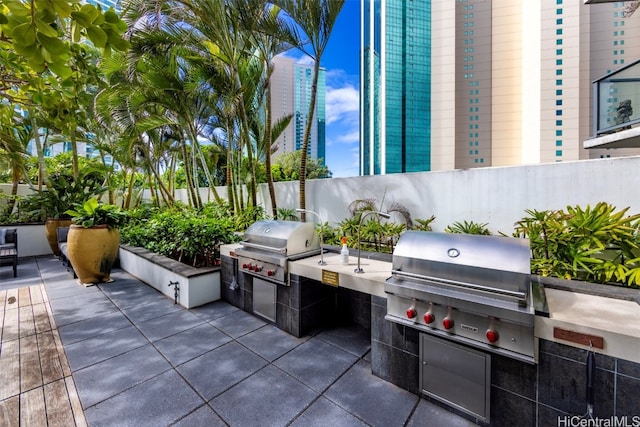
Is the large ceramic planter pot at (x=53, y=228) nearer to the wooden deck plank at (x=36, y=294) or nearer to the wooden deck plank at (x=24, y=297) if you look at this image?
the wooden deck plank at (x=36, y=294)

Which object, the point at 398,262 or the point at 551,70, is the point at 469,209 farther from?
the point at 551,70

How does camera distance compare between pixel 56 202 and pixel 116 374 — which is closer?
pixel 116 374

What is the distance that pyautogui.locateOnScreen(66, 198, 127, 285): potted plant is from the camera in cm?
427

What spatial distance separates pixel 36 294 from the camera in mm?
4070

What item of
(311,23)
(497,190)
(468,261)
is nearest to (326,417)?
(468,261)

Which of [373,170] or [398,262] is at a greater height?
[373,170]

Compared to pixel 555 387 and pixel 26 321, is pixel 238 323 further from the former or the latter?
pixel 555 387

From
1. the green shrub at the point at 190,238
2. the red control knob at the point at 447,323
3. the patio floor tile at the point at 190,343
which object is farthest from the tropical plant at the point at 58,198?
the red control knob at the point at 447,323

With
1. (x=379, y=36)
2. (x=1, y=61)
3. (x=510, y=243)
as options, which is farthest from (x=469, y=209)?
(x=379, y=36)

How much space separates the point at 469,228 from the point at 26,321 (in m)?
6.24

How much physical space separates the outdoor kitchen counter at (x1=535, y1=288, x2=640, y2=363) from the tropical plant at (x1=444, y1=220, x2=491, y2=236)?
2467mm

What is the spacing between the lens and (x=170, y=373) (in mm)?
2260

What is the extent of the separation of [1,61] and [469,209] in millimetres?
5494

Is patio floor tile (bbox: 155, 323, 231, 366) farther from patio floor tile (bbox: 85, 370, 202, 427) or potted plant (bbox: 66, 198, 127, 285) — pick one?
potted plant (bbox: 66, 198, 127, 285)
